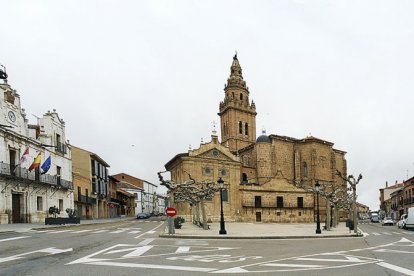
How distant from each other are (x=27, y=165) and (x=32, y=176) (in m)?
1.06

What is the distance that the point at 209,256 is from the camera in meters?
11.9

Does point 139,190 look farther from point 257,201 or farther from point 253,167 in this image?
point 257,201

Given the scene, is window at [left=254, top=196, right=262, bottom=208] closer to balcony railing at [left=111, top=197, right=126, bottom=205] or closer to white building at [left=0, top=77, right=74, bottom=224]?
white building at [left=0, top=77, right=74, bottom=224]

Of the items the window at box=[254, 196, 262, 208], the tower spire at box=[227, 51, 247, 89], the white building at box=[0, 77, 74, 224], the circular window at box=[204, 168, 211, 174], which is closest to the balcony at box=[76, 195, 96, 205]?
the white building at box=[0, 77, 74, 224]

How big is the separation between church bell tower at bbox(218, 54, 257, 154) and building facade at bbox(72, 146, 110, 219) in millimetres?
24564

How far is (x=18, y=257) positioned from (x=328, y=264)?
8455 mm

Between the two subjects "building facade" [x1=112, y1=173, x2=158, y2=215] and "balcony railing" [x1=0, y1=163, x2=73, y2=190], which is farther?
"building facade" [x1=112, y1=173, x2=158, y2=215]

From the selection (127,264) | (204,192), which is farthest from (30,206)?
(127,264)

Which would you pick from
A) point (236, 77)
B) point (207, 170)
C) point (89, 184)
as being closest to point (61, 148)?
point (89, 184)

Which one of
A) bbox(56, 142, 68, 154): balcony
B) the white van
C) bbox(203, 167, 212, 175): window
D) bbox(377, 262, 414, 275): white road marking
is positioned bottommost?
the white van

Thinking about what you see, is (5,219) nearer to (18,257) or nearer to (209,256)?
(18,257)

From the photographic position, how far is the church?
56.6m

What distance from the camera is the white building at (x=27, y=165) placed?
31.6 meters

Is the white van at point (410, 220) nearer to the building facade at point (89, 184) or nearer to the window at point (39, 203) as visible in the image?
the window at point (39, 203)
